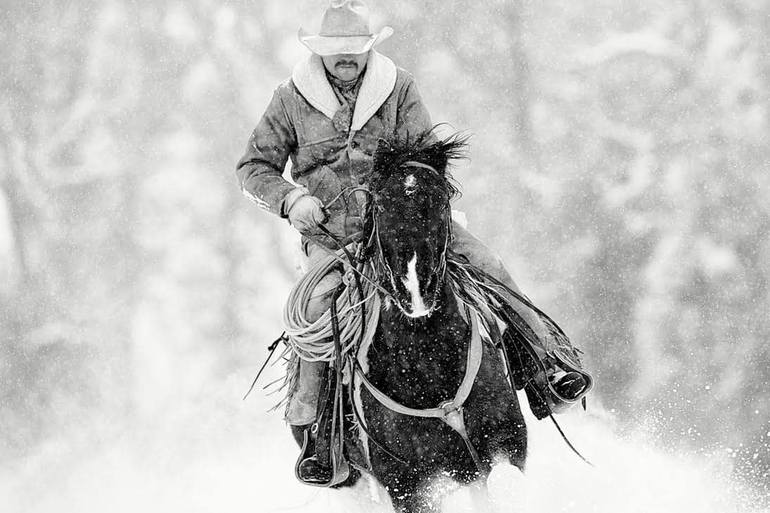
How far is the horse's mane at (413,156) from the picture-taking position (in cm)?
430

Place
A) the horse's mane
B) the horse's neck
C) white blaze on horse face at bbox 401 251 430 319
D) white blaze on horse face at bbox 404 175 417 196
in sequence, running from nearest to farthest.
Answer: white blaze on horse face at bbox 401 251 430 319 < white blaze on horse face at bbox 404 175 417 196 < the horse's mane < the horse's neck

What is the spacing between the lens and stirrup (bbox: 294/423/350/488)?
5148mm

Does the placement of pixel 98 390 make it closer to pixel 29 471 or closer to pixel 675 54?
pixel 29 471

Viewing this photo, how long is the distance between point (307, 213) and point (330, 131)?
0.72m

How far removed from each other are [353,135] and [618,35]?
11577 mm

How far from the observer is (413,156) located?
14.2 ft

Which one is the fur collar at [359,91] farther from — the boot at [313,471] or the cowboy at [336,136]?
the boot at [313,471]

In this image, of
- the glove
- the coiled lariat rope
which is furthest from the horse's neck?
the glove

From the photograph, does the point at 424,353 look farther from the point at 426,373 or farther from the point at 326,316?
the point at 326,316

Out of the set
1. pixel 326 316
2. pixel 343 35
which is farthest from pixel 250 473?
pixel 343 35

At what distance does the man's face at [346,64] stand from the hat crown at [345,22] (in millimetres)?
107

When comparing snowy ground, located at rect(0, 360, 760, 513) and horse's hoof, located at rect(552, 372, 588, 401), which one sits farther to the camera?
snowy ground, located at rect(0, 360, 760, 513)

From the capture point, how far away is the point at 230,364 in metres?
16.3

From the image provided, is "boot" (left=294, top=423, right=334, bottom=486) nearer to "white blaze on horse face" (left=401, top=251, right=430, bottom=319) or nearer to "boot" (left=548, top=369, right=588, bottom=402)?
"boot" (left=548, top=369, right=588, bottom=402)
